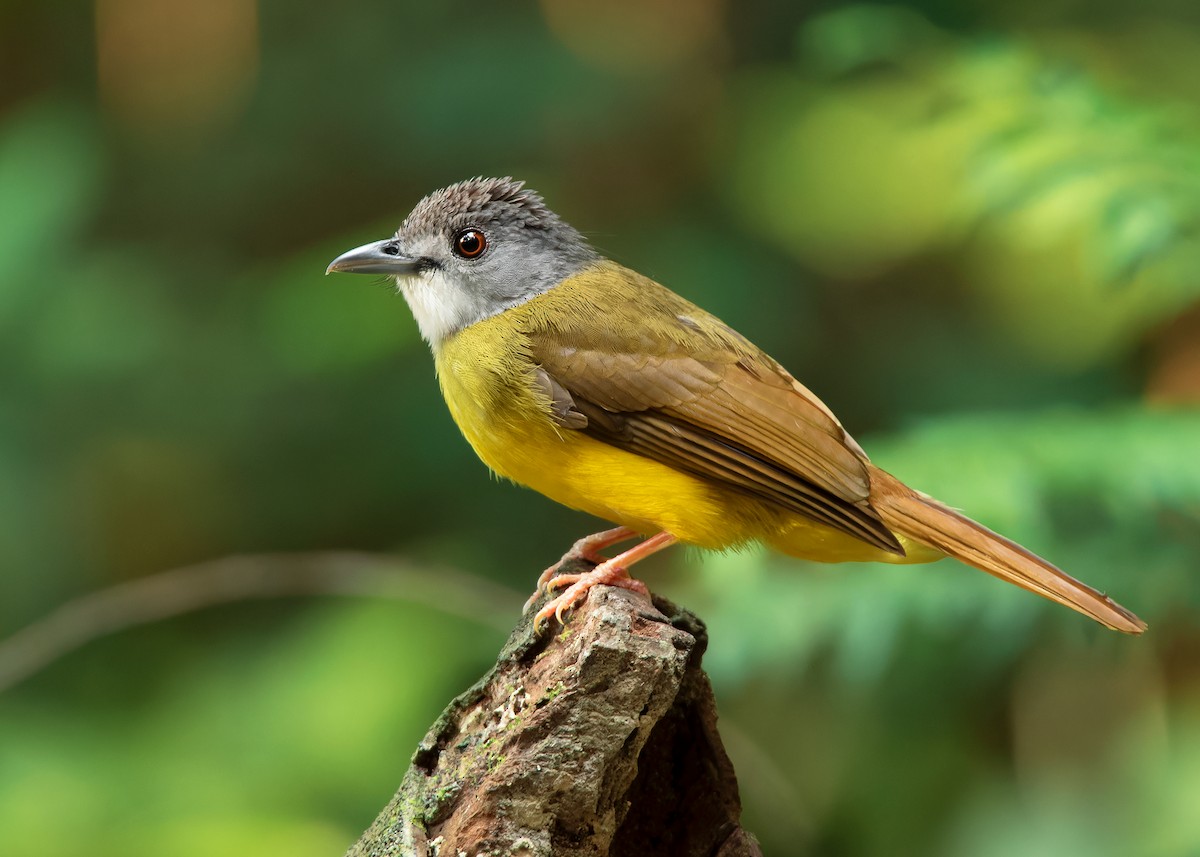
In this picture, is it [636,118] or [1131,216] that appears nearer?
[1131,216]

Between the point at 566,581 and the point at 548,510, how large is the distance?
298cm

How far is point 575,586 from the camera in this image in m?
2.89

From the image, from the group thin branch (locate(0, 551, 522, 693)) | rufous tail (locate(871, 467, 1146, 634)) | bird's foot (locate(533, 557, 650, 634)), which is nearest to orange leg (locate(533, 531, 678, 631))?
bird's foot (locate(533, 557, 650, 634))

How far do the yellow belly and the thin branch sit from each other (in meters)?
1.35

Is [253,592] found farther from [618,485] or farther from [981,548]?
[981,548]

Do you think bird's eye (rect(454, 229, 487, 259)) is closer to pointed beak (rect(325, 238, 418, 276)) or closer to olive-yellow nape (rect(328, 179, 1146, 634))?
pointed beak (rect(325, 238, 418, 276))

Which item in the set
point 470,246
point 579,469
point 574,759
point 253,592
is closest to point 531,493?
A: point 253,592

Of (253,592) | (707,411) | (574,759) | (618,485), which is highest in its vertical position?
(707,411)

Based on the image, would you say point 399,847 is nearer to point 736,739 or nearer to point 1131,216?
point 736,739

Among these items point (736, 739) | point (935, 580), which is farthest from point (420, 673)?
point (935, 580)

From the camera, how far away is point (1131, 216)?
420 cm

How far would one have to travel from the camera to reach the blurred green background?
175 inches

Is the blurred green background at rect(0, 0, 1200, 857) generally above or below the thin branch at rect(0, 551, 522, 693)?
above

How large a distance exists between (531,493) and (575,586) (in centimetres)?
316
